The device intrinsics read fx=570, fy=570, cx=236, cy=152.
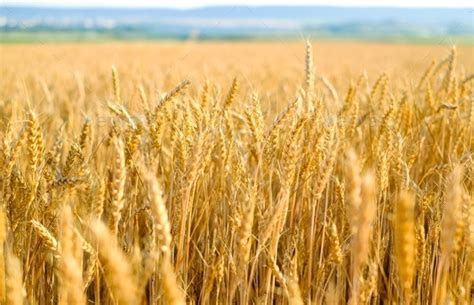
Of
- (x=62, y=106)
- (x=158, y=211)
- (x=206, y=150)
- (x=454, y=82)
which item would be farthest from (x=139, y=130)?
(x=62, y=106)

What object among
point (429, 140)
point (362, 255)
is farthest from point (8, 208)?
point (429, 140)

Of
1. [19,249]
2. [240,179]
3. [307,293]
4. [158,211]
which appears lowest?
[307,293]

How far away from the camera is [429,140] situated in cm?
234

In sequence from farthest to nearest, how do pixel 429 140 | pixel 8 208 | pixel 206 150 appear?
1. pixel 429 140
2. pixel 8 208
3. pixel 206 150

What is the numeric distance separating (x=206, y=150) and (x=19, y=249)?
0.52m

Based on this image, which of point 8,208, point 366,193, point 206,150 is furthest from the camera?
point 8,208

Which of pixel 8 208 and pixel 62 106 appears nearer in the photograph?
pixel 8 208

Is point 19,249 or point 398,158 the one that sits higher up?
point 398,158

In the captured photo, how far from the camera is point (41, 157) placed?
1382 millimetres

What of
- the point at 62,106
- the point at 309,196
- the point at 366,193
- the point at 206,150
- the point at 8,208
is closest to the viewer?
the point at 366,193

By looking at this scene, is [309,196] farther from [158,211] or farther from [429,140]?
[429,140]

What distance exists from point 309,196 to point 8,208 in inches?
30.8

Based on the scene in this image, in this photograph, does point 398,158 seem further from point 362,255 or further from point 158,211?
point 158,211

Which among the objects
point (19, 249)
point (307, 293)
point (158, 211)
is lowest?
point (307, 293)
